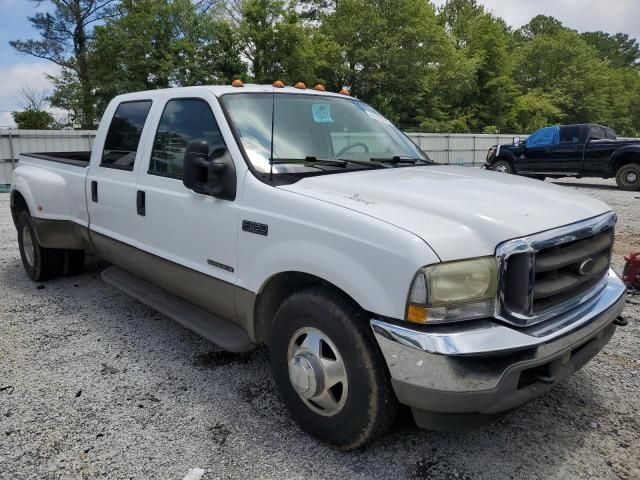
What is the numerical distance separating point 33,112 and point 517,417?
30.2 m

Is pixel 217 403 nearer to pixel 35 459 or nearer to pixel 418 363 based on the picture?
pixel 35 459

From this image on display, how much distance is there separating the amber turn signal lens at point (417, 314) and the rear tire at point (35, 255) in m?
4.40

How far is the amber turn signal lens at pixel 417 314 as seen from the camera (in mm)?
2068

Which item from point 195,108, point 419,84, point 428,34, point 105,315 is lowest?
point 105,315

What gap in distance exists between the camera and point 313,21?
138 ft

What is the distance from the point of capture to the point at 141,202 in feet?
12.1

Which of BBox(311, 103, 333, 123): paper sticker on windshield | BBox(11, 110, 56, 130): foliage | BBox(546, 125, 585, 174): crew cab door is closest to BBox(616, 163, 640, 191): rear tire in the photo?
BBox(546, 125, 585, 174): crew cab door

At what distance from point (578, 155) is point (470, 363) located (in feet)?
47.4

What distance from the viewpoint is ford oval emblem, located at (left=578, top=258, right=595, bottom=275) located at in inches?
99.8

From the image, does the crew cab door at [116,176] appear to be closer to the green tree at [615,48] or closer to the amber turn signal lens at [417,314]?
the amber turn signal lens at [417,314]

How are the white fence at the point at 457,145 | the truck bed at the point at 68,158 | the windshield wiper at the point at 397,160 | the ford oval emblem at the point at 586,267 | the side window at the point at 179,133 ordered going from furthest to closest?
the white fence at the point at 457,145
the truck bed at the point at 68,158
the windshield wiper at the point at 397,160
the side window at the point at 179,133
the ford oval emblem at the point at 586,267

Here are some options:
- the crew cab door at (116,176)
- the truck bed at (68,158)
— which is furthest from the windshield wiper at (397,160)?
the truck bed at (68,158)

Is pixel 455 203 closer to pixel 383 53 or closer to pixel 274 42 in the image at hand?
pixel 274 42

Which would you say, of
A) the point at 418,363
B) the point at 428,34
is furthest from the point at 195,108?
the point at 428,34
